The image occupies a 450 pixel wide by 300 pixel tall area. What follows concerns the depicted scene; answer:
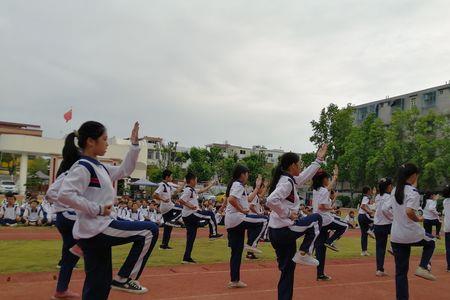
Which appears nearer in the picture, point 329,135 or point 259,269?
point 259,269

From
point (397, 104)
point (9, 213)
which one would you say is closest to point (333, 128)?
point (397, 104)

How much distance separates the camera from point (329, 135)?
49.1 m

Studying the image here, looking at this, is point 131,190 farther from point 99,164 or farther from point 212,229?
point 99,164

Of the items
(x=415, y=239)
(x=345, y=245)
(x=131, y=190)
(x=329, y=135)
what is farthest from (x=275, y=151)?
(x=415, y=239)

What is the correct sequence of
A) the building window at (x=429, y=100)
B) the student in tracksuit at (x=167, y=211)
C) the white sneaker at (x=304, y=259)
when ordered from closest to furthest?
the white sneaker at (x=304, y=259) < the student in tracksuit at (x=167, y=211) < the building window at (x=429, y=100)

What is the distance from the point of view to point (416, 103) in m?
50.4

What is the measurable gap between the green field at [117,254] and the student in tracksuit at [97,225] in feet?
16.2

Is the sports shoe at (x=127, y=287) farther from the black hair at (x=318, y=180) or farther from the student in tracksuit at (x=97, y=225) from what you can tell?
the black hair at (x=318, y=180)

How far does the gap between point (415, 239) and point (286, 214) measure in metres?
1.95

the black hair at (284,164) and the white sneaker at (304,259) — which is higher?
the black hair at (284,164)

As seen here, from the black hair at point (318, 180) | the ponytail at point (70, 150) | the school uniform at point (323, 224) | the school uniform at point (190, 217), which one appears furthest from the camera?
the school uniform at point (190, 217)

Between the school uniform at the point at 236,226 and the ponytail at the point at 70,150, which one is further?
the school uniform at the point at 236,226

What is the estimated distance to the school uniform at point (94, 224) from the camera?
157 inches

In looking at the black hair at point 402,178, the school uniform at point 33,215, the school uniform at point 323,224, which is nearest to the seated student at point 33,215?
the school uniform at point 33,215
